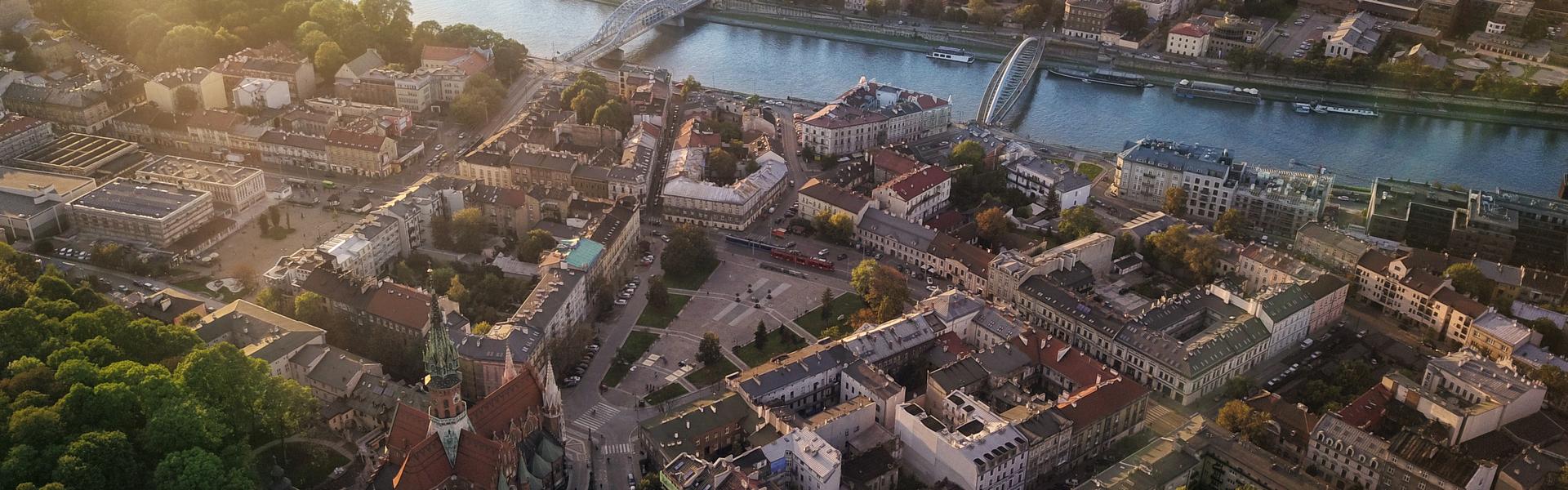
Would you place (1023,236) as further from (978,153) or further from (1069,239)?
(978,153)

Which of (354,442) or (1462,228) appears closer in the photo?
(354,442)

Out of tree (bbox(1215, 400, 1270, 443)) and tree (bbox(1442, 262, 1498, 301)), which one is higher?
tree (bbox(1442, 262, 1498, 301))

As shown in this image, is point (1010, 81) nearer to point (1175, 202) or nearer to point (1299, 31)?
point (1175, 202)

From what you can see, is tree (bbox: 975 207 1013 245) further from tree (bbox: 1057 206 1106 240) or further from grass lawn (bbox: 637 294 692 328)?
grass lawn (bbox: 637 294 692 328)

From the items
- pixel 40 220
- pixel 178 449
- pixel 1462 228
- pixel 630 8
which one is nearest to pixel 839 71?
pixel 630 8

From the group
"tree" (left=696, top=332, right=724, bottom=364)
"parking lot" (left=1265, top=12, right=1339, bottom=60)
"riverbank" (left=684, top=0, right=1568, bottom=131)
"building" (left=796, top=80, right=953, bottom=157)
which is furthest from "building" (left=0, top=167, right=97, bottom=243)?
"parking lot" (left=1265, top=12, right=1339, bottom=60)
